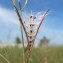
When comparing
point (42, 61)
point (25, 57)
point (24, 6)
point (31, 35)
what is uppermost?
point (24, 6)

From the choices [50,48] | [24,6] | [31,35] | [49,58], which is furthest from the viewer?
[50,48]

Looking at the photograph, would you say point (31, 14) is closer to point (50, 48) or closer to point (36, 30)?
point (36, 30)

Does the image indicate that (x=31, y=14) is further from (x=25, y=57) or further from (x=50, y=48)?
(x=50, y=48)

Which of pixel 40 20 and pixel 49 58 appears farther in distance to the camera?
pixel 49 58

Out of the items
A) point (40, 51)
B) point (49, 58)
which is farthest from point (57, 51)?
point (49, 58)

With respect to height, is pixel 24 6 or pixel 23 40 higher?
pixel 24 6

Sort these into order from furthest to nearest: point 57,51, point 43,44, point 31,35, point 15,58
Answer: point 43,44 < point 57,51 < point 15,58 < point 31,35

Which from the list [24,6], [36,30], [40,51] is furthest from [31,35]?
[40,51]

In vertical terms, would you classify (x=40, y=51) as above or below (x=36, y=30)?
below

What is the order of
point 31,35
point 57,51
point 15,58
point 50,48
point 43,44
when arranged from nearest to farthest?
point 31,35 < point 15,58 < point 57,51 < point 50,48 < point 43,44
